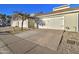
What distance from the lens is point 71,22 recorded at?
16.7ft

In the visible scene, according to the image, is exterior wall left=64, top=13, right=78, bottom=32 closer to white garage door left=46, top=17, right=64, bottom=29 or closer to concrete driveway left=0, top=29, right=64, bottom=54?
white garage door left=46, top=17, right=64, bottom=29

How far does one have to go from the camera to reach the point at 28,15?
521cm

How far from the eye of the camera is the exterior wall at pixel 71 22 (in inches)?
197

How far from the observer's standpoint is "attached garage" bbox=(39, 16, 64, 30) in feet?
17.1

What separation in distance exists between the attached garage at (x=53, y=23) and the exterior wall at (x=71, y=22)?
4.9 inches

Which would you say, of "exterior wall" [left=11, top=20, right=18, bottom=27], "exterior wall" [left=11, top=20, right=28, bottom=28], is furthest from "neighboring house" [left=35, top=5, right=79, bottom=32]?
"exterior wall" [left=11, top=20, right=18, bottom=27]

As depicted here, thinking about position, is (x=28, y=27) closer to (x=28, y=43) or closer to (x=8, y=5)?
(x=28, y=43)

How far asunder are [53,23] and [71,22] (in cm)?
54

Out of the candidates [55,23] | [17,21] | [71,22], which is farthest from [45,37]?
[17,21]

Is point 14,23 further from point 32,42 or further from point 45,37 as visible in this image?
point 45,37

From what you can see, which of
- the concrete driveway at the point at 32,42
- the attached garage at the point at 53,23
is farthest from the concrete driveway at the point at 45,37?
the attached garage at the point at 53,23

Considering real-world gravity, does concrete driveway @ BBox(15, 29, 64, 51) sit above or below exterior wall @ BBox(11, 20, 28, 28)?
below

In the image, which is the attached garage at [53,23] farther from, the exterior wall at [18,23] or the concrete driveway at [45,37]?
the exterior wall at [18,23]
